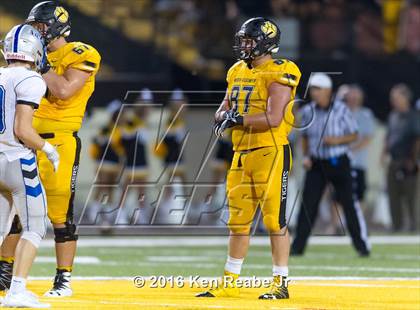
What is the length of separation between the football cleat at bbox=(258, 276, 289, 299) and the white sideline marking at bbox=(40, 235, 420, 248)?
19.0ft

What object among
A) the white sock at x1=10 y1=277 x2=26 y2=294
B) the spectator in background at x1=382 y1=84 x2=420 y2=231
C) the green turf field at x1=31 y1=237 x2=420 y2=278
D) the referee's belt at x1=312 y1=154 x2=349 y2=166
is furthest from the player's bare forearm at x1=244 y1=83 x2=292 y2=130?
the spectator in background at x1=382 y1=84 x2=420 y2=231

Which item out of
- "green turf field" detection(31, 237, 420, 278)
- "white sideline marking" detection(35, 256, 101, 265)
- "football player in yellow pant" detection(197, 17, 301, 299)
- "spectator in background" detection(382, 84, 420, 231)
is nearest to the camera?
"football player in yellow pant" detection(197, 17, 301, 299)

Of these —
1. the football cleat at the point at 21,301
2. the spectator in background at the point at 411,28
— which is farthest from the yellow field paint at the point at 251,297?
the spectator in background at the point at 411,28

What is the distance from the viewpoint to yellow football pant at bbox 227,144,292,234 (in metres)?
7.79

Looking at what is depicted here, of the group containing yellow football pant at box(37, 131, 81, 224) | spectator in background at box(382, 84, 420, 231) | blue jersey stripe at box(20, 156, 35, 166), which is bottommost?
spectator in background at box(382, 84, 420, 231)

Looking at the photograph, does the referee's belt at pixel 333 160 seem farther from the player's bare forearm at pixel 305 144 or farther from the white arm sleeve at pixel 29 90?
the white arm sleeve at pixel 29 90

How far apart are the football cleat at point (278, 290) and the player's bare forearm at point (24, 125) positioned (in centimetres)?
191

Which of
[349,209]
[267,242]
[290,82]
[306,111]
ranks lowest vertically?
[267,242]

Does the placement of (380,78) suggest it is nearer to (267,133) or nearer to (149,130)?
(149,130)

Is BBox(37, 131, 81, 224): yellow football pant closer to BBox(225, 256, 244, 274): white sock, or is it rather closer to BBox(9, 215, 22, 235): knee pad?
BBox(9, 215, 22, 235): knee pad

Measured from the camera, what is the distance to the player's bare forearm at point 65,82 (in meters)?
7.60

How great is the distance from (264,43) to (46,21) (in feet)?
4.82

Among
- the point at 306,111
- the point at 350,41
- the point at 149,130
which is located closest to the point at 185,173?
the point at 149,130

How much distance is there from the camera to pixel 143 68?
17953mm
